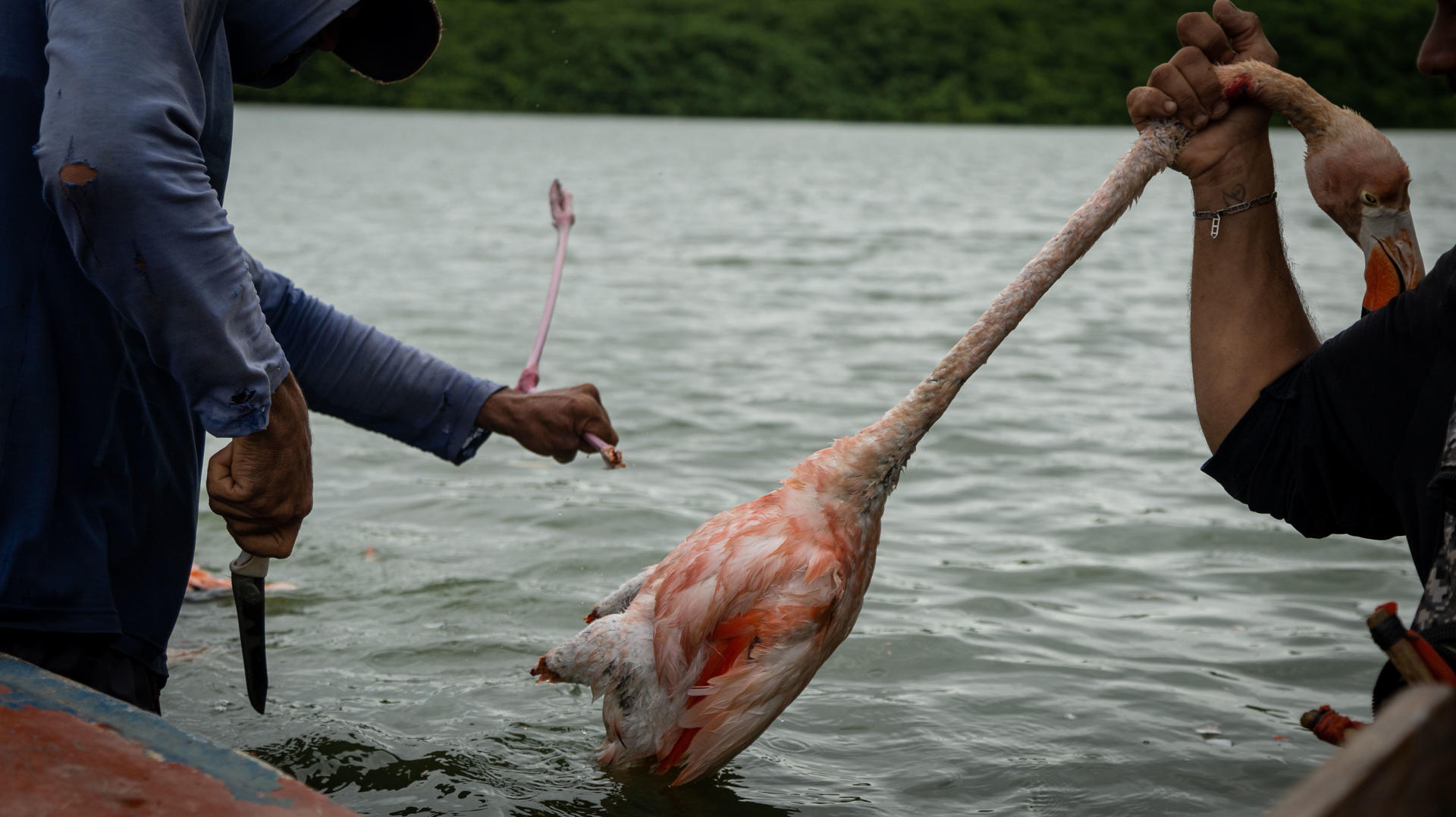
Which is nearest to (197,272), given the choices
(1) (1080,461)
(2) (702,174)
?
(1) (1080,461)

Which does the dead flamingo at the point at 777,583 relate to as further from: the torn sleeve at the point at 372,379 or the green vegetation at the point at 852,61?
the green vegetation at the point at 852,61

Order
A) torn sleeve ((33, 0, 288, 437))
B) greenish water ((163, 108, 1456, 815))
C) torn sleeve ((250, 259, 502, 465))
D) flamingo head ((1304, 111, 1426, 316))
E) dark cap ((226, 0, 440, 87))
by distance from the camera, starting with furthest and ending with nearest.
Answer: greenish water ((163, 108, 1456, 815)) → torn sleeve ((250, 259, 502, 465)) → flamingo head ((1304, 111, 1426, 316)) → dark cap ((226, 0, 440, 87)) → torn sleeve ((33, 0, 288, 437))

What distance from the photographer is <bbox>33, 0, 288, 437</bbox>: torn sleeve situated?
1.90 metres

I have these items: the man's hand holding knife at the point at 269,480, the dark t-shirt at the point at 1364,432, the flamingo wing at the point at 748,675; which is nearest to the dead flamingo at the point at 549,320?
the flamingo wing at the point at 748,675

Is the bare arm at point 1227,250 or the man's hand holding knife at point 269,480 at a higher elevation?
the bare arm at point 1227,250

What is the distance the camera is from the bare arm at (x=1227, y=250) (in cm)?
303

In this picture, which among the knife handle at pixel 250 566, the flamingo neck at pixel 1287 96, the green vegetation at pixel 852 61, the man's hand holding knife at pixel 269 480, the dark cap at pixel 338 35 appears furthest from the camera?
the green vegetation at pixel 852 61

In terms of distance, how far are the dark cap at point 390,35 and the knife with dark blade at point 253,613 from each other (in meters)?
1.13

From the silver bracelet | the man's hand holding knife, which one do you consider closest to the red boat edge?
the man's hand holding knife

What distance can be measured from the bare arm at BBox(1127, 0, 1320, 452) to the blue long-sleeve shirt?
6.44ft

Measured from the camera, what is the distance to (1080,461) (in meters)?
7.55

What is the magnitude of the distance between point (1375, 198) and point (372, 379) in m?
2.51

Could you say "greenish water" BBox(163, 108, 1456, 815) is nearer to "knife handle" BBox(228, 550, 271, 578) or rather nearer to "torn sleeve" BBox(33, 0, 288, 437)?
"knife handle" BBox(228, 550, 271, 578)

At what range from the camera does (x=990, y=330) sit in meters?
3.12
